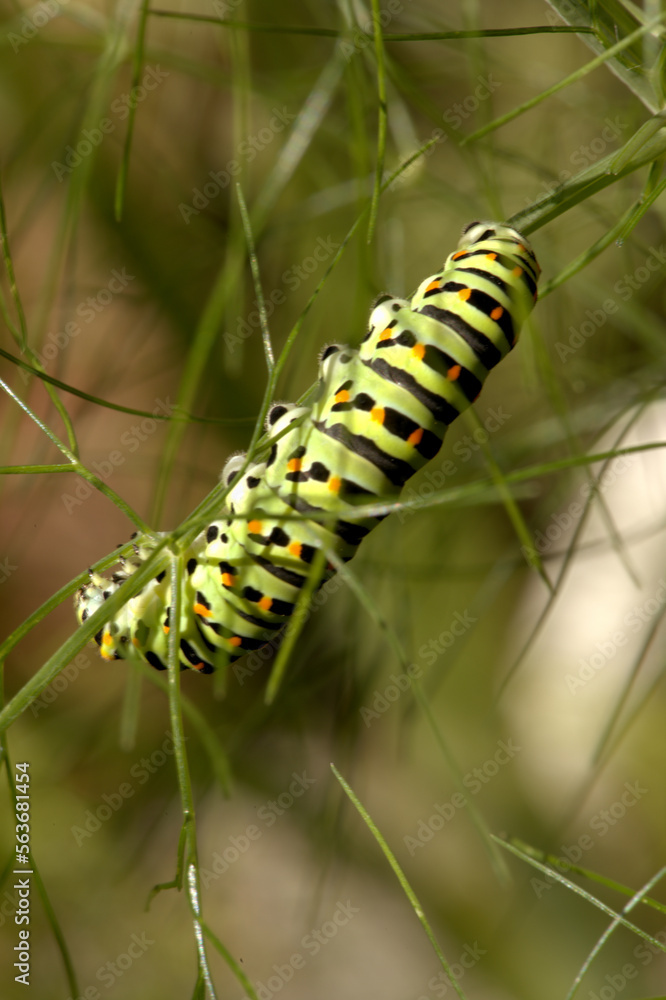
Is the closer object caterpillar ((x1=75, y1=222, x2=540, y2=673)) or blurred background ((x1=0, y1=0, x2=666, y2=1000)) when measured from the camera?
caterpillar ((x1=75, y1=222, x2=540, y2=673))

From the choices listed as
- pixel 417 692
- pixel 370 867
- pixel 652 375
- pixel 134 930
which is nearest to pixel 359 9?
pixel 652 375

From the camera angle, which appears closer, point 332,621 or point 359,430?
point 359,430

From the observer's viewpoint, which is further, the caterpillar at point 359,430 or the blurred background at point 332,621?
the blurred background at point 332,621
